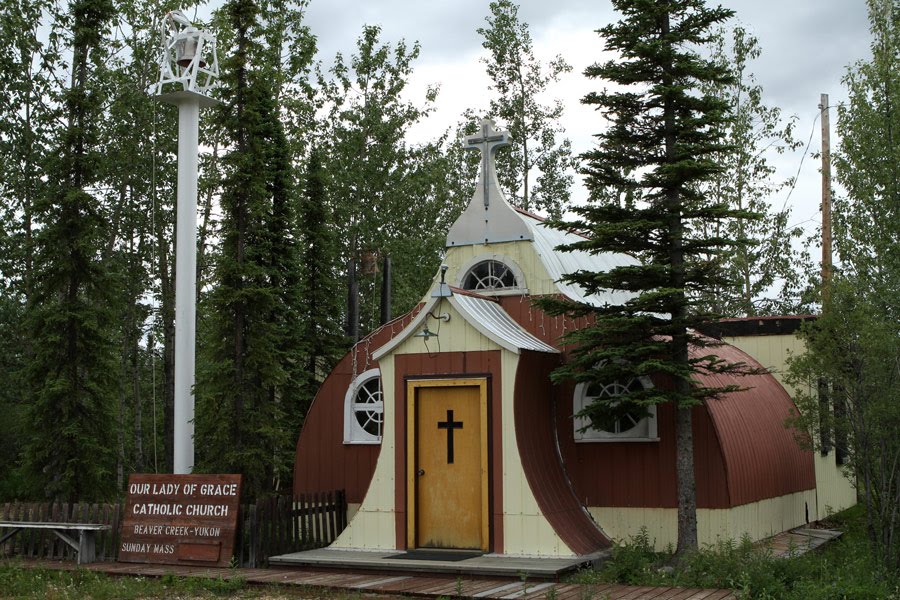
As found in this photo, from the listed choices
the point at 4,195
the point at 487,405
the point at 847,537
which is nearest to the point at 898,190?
A: the point at 847,537

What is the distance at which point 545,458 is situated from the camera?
13.1 metres

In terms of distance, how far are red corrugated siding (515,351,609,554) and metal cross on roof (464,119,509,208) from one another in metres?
3.16

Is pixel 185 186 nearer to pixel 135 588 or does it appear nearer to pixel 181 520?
pixel 181 520

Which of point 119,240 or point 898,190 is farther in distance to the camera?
point 119,240

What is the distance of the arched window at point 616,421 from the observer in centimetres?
1330

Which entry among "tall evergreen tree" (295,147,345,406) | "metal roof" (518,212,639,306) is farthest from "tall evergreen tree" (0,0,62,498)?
"metal roof" (518,212,639,306)

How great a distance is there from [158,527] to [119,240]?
54.6 ft

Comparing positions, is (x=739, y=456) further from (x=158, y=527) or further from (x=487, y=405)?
(x=158, y=527)

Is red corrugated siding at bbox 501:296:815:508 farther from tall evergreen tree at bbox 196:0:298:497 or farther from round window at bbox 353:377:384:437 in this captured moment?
tall evergreen tree at bbox 196:0:298:497

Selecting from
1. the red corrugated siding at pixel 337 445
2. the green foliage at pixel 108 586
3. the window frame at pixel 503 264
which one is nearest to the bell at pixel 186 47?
the red corrugated siding at pixel 337 445

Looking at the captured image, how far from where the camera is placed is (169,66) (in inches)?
633

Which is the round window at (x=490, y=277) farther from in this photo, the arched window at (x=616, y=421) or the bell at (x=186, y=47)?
the bell at (x=186, y=47)

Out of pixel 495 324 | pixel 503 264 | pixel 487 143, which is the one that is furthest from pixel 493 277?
pixel 487 143

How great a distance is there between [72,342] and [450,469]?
815 centimetres
